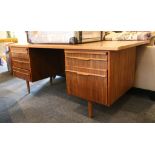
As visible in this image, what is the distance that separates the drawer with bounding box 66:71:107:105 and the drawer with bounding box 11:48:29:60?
58 cm

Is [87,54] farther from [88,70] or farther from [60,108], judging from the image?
[60,108]

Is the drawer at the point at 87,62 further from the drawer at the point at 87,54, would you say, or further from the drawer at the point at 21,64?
the drawer at the point at 21,64

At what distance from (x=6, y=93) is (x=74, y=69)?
1075 mm

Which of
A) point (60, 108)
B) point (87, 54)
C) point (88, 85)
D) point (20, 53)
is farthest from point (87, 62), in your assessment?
point (20, 53)

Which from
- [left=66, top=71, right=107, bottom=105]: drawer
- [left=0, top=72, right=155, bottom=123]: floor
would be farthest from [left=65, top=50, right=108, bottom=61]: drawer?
[left=0, top=72, right=155, bottom=123]: floor

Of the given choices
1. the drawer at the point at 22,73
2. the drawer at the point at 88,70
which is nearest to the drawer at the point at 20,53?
the drawer at the point at 22,73

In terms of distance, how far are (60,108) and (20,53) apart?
677mm

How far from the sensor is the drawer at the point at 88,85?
3.57 feet

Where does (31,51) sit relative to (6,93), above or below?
above

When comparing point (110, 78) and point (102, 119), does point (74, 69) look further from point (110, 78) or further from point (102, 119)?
point (102, 119)

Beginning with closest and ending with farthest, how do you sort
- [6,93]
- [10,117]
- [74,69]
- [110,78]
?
[110,78], [74,69], [10,117], [6,93]

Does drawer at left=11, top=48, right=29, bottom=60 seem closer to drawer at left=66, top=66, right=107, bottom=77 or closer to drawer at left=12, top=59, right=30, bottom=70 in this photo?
drawer at left=12, top=59, right=30, bottom=70
